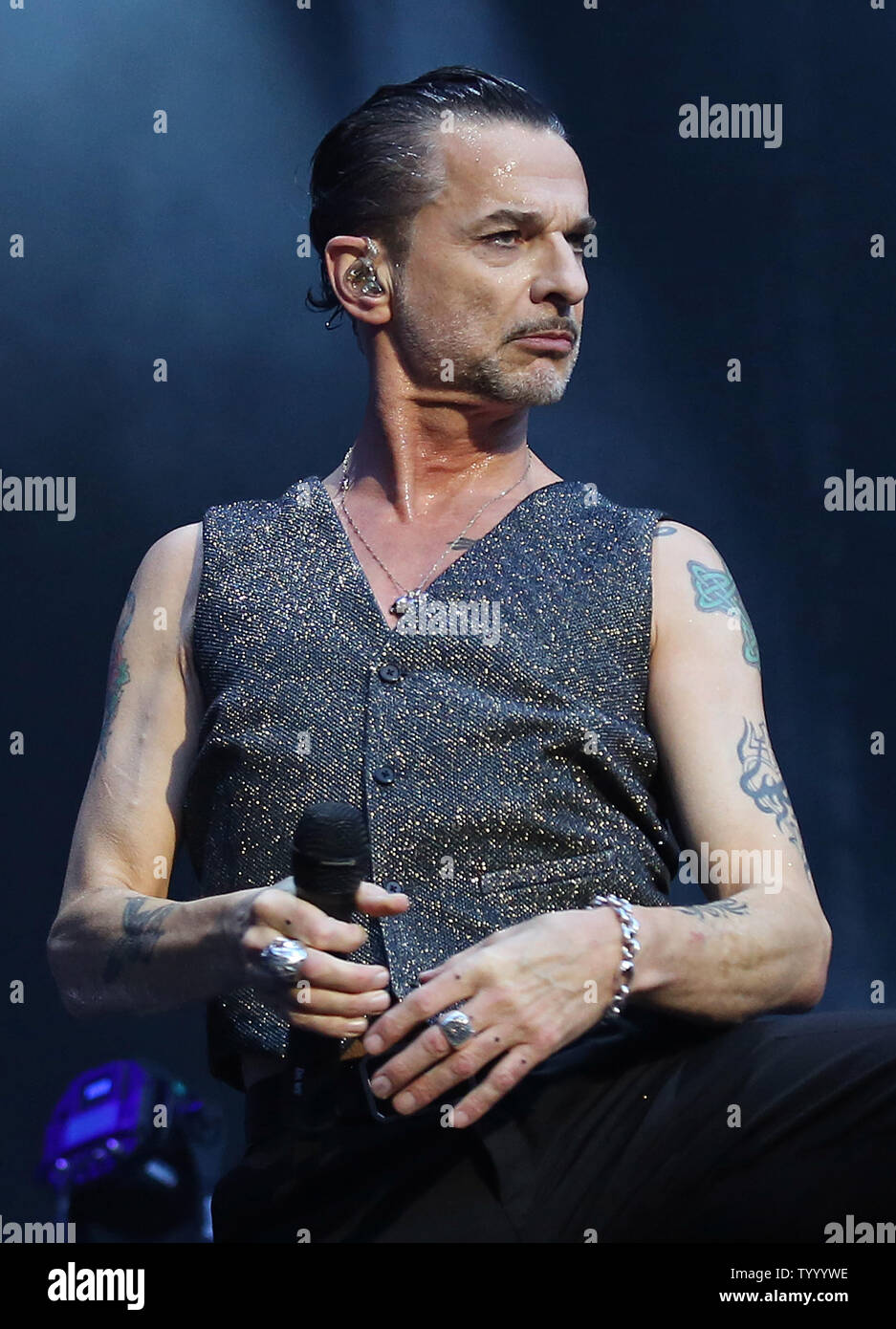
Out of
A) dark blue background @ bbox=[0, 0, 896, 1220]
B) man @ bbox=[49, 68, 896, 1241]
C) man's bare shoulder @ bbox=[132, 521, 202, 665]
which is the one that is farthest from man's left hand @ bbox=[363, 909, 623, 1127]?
dark blue background @ bbox=[0, 0, 896, 1220]

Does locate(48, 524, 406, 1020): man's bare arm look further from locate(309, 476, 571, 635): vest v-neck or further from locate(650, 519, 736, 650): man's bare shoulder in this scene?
locate(650, 519, 736, 650): man's bare shoulder

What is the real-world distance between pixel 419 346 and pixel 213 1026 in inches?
38.5

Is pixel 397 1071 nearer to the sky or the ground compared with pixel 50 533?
nearer to the ground

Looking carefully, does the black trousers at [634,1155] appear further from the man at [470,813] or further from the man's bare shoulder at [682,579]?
the man's bare shoulder at [682,579]

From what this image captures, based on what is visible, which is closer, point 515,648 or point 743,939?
point 743,939

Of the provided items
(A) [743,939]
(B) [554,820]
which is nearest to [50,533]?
(B) [554,820]

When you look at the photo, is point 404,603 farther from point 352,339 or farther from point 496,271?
point 352,339

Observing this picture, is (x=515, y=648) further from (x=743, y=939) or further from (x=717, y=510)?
(x=717, y=510)

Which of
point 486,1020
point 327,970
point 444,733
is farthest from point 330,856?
point 444,733

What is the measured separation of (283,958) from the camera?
1735 millimetres

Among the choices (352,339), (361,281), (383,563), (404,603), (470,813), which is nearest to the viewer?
→ (470,813)

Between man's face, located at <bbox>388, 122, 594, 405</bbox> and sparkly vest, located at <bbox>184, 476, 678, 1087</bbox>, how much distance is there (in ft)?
0.82

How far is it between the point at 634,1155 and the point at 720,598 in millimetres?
709
